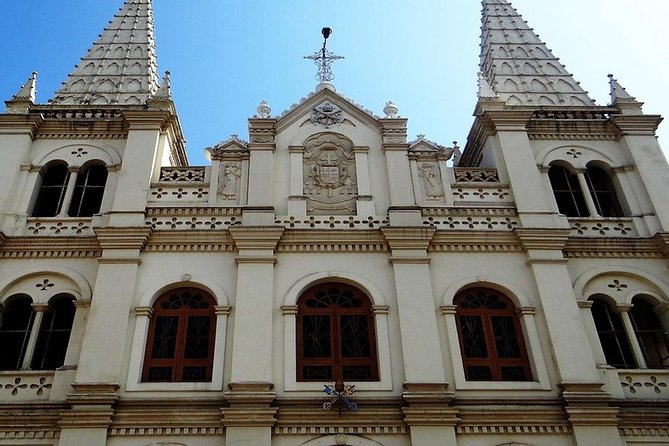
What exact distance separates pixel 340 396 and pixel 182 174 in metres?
7.58

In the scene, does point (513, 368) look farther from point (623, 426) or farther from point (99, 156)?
point (99, 156)

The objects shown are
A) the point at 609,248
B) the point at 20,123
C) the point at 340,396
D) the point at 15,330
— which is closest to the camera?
the point at 340,396

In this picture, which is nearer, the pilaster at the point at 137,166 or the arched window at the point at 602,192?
the pilaster at the point at 137,166

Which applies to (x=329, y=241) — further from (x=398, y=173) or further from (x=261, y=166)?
(x=261, y=166)

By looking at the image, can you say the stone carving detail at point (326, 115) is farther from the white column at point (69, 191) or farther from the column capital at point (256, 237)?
the white column at point (69, 191)

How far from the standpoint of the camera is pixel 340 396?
13.3m

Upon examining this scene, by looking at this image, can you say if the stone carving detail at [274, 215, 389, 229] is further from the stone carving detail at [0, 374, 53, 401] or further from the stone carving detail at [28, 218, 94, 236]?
the stone carving detail at [0, 374, 53, 401]

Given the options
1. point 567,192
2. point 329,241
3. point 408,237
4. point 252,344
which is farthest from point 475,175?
point 252,344

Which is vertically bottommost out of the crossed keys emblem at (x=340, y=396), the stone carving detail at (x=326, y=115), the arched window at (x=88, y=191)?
the crossed keys emblem at (x=340, y=396)

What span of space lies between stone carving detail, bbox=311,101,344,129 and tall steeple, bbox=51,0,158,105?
5.56 metres

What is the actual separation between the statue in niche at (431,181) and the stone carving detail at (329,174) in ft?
6.01

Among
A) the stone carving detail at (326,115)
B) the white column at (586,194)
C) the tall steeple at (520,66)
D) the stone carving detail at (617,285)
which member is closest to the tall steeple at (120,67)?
the stone carving detail at (326,115)

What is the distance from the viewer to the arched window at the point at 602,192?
18.0 m

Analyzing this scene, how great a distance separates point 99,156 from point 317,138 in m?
5.88
